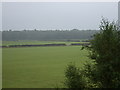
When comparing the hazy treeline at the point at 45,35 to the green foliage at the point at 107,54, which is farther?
the hazy treeline at the point at 45,35

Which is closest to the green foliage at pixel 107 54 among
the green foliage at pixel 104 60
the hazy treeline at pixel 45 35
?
the green foliage at pixel 104 60

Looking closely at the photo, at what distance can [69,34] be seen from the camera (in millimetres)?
86938

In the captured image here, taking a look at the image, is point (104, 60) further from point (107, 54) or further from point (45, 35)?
point (45, 35)

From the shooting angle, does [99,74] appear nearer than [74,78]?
Yes

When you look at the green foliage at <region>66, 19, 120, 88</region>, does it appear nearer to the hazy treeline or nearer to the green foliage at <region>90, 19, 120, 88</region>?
the green foliage at <region>90, 19, 120, 88</region>

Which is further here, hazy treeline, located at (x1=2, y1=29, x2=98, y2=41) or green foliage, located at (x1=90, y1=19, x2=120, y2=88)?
hazy treeline, located at (x1=2, y1=29, x2=98, y2=41)

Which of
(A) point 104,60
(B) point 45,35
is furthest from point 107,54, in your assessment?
(B) point 45,35

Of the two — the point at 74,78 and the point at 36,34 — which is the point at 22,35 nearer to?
the point at 36,34

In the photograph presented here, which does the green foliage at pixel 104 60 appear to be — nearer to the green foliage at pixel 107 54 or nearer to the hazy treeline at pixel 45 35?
the green foliage at pixel 107 54

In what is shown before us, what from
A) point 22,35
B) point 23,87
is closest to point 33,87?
point 23,87

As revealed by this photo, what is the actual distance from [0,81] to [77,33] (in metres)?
75.3

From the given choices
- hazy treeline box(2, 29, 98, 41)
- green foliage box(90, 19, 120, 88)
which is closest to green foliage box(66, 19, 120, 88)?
green foliage box(90, 19, 120, 88)

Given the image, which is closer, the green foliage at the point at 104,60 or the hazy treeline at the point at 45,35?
the green foliage at the point at 104,60

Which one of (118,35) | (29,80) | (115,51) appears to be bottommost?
(29,80)
